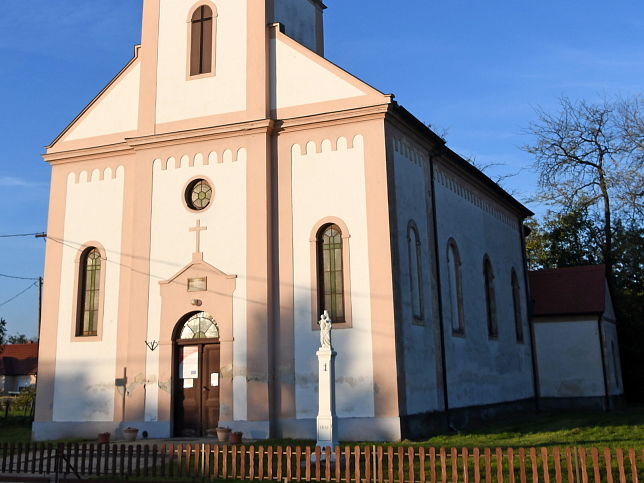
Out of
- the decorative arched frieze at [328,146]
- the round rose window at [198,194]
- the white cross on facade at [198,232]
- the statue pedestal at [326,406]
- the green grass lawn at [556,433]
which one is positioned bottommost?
the green grass lawn at [556,433]

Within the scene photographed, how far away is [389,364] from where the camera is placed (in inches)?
655

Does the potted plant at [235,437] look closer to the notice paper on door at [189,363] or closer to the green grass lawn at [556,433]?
the notice paper on door at [189,363]

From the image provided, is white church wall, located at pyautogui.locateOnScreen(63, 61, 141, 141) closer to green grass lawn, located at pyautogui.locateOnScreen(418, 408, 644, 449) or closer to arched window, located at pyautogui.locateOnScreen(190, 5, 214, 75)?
arched window, located at pyautogui.locateOnScreen(190, 5, 214, 75)

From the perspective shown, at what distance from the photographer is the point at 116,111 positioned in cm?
2088

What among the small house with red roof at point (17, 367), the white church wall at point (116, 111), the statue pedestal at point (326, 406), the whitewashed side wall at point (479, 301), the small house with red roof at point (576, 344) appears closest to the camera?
the statue pedestal at point (326, 406)

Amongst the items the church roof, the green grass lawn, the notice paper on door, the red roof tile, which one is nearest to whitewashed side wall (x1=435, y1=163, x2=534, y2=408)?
the church roof

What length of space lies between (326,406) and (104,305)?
8269mm

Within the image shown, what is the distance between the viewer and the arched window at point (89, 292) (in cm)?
1989

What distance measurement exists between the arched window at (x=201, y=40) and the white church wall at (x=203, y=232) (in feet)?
8.36

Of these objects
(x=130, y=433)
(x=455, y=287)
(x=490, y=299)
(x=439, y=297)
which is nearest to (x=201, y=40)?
(x=439, y=297)

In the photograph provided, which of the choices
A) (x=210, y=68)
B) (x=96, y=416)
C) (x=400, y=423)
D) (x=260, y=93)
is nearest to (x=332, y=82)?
(x=260, y=93)

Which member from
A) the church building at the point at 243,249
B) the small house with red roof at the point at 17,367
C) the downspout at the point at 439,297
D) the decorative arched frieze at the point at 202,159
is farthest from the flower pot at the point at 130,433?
the small house with red roof at the point at 17,367

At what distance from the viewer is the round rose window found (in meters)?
19.1

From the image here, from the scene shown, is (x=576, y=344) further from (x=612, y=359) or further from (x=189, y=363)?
(x=189, y=363)
